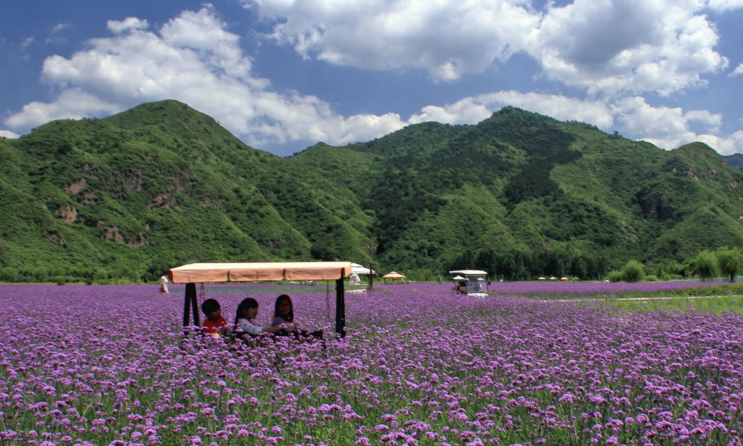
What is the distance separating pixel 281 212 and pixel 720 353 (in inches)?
3336

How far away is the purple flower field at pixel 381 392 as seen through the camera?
3.96 metres

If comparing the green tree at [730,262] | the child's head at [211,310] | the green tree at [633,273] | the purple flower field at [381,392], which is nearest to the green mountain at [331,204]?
the green tree at [633,273]

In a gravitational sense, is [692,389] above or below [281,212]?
below

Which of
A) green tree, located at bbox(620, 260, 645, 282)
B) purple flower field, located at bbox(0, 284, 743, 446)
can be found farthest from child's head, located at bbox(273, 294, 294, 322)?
green tree, located at bbox(620, 260, 645, 282)

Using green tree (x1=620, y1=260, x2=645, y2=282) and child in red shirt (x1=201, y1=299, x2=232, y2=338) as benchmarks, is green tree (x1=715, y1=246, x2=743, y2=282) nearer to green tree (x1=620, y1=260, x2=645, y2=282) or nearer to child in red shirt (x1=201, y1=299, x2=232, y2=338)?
green tree (x1=620, y1=260, x2=645, y2=282)

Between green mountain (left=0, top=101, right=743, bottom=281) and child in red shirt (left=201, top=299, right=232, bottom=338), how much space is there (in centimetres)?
4048

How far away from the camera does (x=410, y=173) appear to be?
12275 centimetres

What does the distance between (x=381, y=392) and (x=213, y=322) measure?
3868 millimetres

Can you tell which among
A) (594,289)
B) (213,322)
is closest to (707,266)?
(594,289)

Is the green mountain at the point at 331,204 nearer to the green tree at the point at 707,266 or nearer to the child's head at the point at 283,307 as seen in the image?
the green tree at the point at 707,266

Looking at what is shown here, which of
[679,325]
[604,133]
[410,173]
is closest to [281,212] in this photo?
[410,173]

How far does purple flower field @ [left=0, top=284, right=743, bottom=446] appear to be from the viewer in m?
3.96

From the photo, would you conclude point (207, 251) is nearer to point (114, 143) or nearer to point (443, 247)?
point (114, 143)

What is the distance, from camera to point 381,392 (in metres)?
5.21
